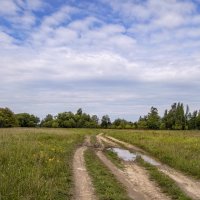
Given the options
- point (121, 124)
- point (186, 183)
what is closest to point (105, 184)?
point (186, 183)

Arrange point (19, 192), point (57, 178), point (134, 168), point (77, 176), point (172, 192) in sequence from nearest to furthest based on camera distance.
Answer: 1. point (19, 192)
2. point (172, 192)
3. point (57, 178)
4. point (77, 176)
5. point (134, 168)

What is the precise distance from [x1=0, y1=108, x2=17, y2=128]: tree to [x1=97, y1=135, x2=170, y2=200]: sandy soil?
8847cm

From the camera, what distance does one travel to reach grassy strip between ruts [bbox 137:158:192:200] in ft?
36.1

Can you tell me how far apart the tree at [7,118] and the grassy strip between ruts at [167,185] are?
9004 cm

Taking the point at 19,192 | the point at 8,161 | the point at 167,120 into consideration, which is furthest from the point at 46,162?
the point at 167,120

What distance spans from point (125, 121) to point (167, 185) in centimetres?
11215

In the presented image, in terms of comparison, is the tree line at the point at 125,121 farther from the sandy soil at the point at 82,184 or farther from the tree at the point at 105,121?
the sandy soil at the point at 82,184

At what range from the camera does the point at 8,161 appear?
15.1 m

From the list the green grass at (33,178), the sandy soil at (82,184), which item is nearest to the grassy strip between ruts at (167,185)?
the sandy soil at (82,184)

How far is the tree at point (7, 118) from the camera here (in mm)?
102438

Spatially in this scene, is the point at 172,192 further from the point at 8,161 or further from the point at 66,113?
the point at 66,113

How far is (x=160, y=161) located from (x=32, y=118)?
109 m

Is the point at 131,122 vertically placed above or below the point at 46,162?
above

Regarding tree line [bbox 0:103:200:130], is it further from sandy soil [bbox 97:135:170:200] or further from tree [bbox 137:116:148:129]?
sandy soil [bbox 97:135:170:200]
